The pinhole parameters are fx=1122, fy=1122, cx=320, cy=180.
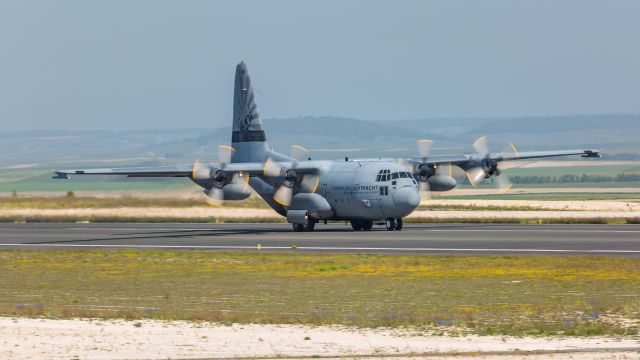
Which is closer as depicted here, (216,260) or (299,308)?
(299,308)

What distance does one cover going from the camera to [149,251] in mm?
44094

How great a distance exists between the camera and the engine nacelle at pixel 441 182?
5931cm

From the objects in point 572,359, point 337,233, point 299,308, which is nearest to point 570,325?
point 572,359

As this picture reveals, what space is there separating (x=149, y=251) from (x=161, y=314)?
65.3 ft

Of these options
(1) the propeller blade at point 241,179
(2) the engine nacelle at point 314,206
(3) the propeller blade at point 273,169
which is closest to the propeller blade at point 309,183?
Result: (2) the engine nacelle at point 314,206

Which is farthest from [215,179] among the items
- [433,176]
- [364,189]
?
[433,176]

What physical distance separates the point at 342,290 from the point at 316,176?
28910 millimetres

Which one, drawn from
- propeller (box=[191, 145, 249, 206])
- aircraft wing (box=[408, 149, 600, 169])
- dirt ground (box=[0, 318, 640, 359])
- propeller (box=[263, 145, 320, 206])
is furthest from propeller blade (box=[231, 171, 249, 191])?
dirt ground (box=[0, 318, 640, 359])

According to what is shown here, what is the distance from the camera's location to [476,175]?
196 feet

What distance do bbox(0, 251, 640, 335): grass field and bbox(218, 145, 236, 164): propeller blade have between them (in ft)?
59.9

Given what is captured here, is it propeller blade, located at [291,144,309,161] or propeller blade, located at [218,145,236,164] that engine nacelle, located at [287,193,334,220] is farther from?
propeller blade, located at [218,145,236,164]

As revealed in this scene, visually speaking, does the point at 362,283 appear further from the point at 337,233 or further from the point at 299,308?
the point at 337,233

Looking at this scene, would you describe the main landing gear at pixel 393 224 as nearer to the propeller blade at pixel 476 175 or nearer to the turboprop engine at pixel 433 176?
the turboprop engine at pixel 433 176

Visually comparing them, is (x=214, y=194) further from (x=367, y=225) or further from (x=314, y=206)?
(x=367, y=225)
